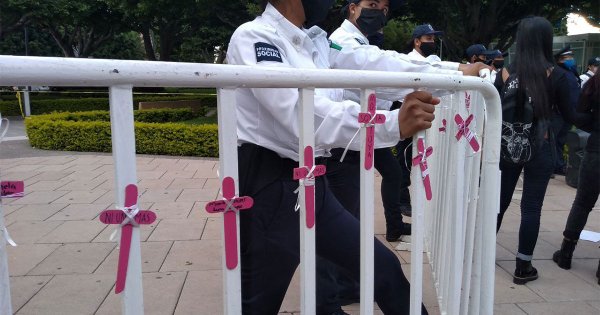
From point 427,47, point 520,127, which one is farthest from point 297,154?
point 427,47

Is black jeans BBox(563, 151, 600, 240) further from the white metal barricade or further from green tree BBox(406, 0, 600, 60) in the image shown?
green tree BBox(406, 0, 600, 60)

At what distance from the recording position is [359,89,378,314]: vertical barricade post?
1.38m

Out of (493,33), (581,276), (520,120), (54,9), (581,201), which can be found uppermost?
(54,9)

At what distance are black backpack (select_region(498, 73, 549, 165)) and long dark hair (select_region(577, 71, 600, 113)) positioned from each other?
411 mm

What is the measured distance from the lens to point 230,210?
3.83 ft

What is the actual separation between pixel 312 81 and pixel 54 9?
18.8 m

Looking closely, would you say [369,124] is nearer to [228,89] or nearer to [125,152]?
[228,89]

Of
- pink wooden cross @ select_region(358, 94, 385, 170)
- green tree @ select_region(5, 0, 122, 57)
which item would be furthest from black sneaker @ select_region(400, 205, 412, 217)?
green tree @ select_region(5, 0, 122, 57)

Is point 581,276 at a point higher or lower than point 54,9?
lower

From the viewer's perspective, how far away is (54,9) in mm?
17219

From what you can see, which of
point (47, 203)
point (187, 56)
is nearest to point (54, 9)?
point (47, 203)

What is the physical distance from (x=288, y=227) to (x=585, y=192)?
263 centimetres

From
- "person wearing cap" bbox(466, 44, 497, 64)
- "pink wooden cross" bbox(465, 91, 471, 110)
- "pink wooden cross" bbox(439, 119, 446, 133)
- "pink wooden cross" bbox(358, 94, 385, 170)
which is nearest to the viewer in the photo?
"pink wooden cross" bbox(358, 94, 385, 170)

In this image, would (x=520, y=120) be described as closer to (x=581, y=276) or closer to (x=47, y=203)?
(x=581, y=276)
